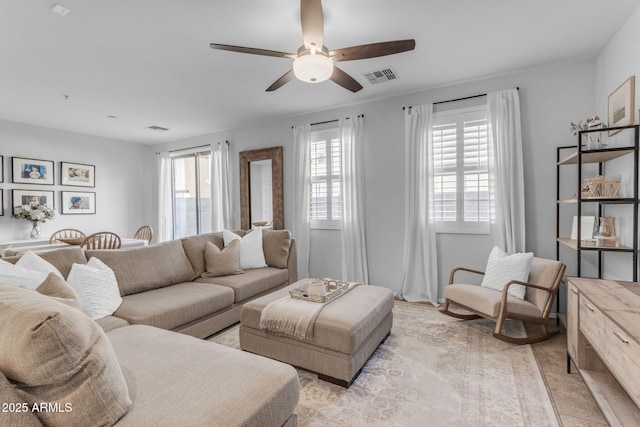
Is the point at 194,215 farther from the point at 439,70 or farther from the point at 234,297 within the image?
the point at 439,70

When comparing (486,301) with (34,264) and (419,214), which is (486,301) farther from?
(34,264)

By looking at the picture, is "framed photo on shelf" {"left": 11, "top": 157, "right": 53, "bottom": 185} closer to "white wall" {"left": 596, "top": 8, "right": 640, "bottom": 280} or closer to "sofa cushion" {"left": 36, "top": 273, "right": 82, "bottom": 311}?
"sofa cushion" {"left": 36, "top": 273, "right": 82, "bottom": 311}

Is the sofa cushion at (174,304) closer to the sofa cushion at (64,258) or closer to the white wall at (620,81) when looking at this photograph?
the sofa cushion at (64,258)

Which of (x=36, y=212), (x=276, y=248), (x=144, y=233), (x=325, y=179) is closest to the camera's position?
(x=276, y=248)

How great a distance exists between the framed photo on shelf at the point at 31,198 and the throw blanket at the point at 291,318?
500 cm

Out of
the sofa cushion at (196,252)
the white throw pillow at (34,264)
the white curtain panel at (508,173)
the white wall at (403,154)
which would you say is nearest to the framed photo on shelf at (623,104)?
the white wall at (403,154)

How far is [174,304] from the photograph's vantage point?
8.48ft

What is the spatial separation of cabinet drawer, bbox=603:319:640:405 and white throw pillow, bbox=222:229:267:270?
3214 mm

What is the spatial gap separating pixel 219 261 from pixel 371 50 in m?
2.62

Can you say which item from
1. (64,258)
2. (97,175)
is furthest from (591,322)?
(97,175)

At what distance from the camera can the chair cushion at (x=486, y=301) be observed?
8.96ft

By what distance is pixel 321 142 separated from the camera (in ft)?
15.3

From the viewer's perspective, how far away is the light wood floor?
176 centimetres

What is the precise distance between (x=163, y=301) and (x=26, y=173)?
4.35 metres
